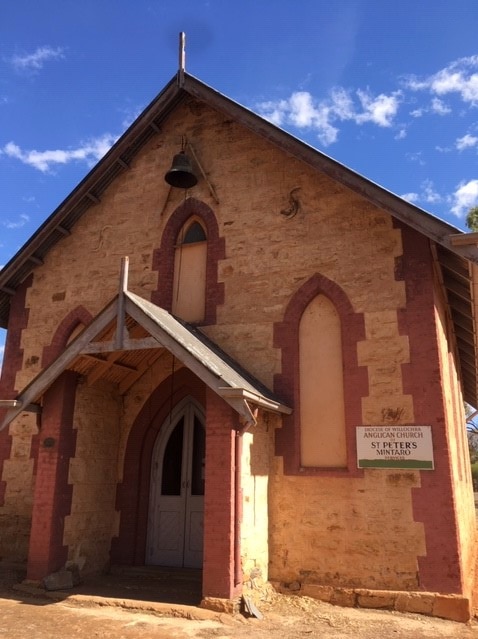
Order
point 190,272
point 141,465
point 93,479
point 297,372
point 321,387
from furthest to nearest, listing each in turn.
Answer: point 190,272, point 141,465, point 93,479, point 297,372, point 321,387

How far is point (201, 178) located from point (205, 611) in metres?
7.93

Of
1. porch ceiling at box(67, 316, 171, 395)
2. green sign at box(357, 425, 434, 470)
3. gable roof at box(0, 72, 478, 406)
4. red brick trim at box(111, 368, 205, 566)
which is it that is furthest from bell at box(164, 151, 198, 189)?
green sign at box(357, 425, 434, 470)

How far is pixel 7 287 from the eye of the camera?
12070 mm

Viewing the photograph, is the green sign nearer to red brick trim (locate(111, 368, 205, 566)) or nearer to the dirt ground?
the dirt ground

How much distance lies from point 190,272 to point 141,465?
12.8 feet

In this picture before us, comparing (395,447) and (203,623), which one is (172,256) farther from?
(203,623)

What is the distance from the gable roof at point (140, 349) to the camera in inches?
299

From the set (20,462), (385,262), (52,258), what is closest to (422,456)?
(385,262)

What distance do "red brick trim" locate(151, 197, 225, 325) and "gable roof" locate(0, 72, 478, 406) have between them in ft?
6.28

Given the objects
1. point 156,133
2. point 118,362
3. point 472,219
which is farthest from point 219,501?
point 472,219

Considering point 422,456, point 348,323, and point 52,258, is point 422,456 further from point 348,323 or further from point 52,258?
point 52,258

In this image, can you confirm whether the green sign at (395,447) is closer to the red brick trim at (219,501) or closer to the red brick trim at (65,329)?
the red brick trim at (219,501)

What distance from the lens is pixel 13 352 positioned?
11.7 m

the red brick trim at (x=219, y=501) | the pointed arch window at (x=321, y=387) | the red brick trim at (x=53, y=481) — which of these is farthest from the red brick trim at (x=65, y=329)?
the pointed arch window at (x=321, y=387)
